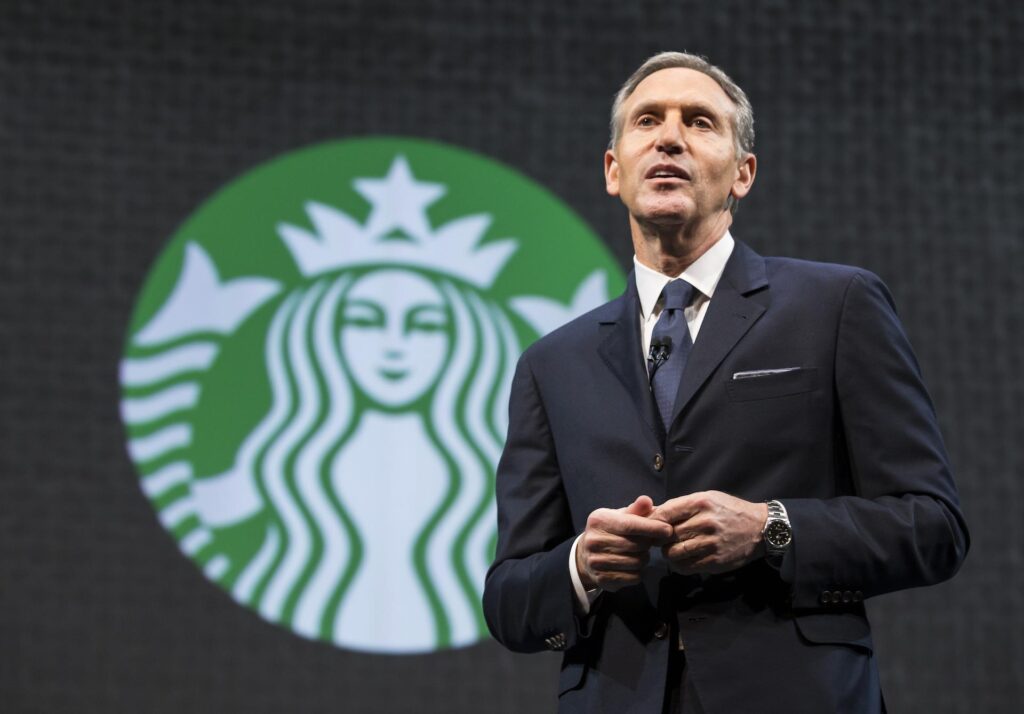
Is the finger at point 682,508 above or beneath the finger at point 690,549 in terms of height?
above

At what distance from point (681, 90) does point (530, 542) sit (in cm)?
63

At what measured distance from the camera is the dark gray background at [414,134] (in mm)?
3236

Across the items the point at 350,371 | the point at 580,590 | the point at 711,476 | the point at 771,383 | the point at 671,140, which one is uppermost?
the point at 671,140

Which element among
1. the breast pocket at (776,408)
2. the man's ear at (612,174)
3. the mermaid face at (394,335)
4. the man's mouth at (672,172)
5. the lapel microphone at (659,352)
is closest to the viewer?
the breast pocket at (776,408)

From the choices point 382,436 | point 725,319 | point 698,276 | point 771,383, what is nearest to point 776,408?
point 771,383

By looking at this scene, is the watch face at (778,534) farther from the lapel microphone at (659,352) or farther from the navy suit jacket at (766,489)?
the lapel microphone at (659,352)

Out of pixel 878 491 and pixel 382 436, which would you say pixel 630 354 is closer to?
pixel 878 491

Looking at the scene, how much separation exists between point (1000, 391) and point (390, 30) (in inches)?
75.4

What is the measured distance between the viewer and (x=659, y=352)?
1.60 meters

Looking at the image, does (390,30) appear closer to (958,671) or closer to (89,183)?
(89,183)

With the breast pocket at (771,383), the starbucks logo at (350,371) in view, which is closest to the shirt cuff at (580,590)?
the breast pocket at (771,383)

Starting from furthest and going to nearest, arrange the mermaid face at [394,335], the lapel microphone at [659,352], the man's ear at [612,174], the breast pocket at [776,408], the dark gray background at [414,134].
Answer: the mermaid face at [394,335] < the dark gray background at [414,134] < the man's ear at [612,174] < the lapel microphone at [659,352] < the breast pocket at [776,408]

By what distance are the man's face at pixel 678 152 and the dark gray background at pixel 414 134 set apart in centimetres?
172

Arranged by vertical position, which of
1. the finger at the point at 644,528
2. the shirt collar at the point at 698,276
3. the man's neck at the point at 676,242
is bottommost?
the finger at the point at 644,528
